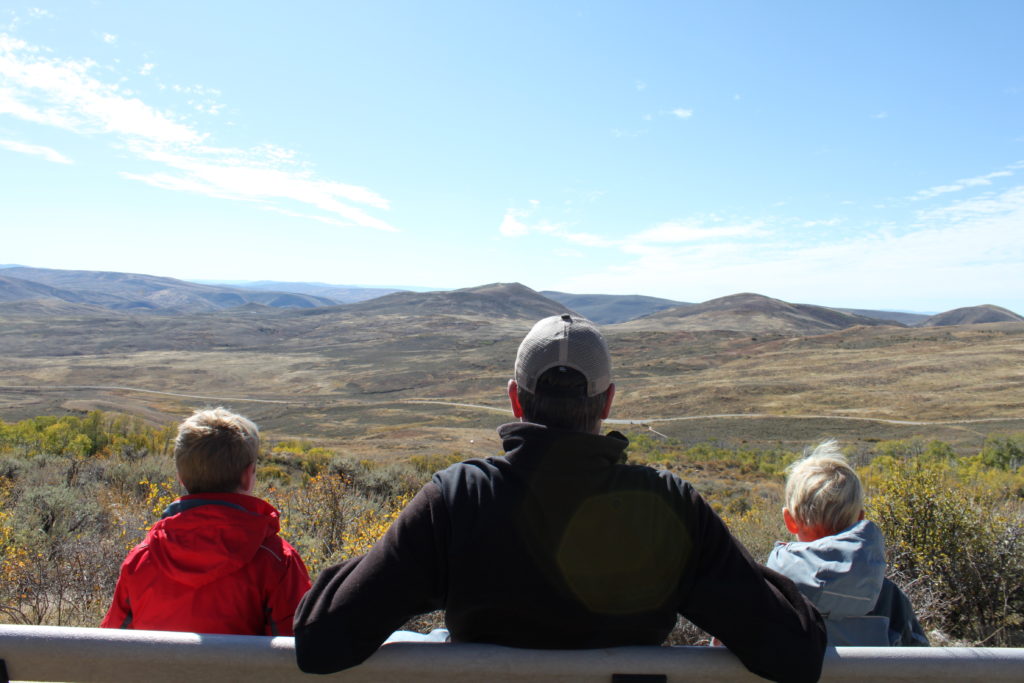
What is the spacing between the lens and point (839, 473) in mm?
2307

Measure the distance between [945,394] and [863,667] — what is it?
48.4 metres

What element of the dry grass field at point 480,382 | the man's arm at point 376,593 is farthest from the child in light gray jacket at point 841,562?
the dry grass field at point 480,382

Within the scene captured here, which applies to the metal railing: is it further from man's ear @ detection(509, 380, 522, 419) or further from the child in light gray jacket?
the child in light gray jacket

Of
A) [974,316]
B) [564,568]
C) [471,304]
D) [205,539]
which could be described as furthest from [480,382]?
[974,316]

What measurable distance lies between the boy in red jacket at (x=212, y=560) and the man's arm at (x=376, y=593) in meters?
0.56

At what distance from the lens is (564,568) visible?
1423mm

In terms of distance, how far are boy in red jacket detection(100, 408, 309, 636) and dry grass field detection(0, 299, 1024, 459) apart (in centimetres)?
1930

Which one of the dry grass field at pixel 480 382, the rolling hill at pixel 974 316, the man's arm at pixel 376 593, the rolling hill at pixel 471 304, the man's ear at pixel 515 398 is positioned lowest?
the dry grass field at pixel 480 382

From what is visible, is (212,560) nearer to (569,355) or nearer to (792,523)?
(569,355)

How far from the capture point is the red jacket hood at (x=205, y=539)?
1.84 meters

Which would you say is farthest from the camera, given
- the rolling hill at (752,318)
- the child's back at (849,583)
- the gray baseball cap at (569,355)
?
the rolling hill at (752,318)

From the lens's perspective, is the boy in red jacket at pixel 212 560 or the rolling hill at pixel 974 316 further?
the rolling hill at pixel 974 316

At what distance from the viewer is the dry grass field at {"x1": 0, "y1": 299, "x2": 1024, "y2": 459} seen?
3481 centimetres

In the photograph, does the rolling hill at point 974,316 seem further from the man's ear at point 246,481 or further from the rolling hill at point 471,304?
the man's ear at point 246,481
